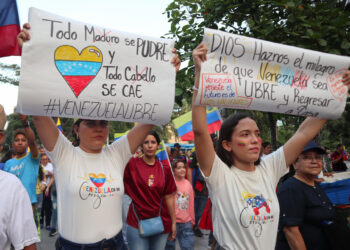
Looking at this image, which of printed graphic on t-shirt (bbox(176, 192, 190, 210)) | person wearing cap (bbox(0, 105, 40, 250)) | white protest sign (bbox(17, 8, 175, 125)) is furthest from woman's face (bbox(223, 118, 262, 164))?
printed graphic on t-shirt (bbox(176, 192, 190, 210))

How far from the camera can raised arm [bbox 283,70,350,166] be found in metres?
2.49

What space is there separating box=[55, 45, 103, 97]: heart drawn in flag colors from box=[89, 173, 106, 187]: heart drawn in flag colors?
1.95 ft

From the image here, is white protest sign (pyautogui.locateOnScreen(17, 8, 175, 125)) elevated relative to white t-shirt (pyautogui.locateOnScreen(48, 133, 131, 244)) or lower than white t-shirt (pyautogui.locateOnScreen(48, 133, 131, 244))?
elevated

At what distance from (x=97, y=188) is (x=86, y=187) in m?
0.08

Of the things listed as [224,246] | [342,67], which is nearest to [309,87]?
[342,67]

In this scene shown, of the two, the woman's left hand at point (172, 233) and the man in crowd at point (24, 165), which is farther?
the man in crowd at point (24, 165)

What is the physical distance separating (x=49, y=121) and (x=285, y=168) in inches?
73.9

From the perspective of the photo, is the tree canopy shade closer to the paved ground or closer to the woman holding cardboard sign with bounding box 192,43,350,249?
the woman holding cardboard sign with bounding box 192,43,350,249

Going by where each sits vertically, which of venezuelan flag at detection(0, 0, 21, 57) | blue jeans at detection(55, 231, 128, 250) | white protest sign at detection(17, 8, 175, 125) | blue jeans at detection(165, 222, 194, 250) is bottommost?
blue jeans at detection(165, 222, 194, 250)

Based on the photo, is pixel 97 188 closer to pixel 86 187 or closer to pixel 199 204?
pixel 86 187

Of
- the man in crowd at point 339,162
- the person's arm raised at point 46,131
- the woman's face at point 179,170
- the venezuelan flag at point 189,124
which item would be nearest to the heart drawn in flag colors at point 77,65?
the person's arm raised at point 46,131

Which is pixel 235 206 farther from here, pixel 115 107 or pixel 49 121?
pixel 49 121

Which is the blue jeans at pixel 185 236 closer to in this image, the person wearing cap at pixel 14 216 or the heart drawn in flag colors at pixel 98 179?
the heart drawn in flag colors at pixel 98 179

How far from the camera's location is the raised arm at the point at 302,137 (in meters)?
2.49
